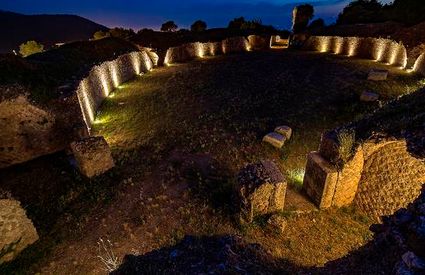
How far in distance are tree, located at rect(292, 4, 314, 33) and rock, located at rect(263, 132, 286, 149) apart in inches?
1249

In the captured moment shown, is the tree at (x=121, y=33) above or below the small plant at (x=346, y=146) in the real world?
above

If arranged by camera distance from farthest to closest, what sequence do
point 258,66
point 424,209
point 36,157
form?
point 258,66
point 36,157
point 424,209

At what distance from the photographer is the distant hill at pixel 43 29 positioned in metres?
85.8

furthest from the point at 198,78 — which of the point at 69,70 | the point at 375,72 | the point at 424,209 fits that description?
the point at 424,209

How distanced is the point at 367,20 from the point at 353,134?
106 feet

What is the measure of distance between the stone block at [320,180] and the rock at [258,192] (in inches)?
50.1

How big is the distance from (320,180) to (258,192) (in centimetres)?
215

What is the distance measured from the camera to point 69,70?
1812cm

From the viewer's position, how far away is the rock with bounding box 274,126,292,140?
525 inches

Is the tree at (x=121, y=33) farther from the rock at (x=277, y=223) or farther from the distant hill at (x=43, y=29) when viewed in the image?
the distant hill at (x=43, y=29)

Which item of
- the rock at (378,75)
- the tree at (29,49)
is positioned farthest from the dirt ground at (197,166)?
the tree at (29,49)

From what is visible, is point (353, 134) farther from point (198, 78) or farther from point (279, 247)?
point (198, 78)

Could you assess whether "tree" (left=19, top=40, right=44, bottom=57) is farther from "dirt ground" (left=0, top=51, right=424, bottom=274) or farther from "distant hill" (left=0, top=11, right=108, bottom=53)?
"distant hill" (left=0, top=11, right=108, bottom=53)

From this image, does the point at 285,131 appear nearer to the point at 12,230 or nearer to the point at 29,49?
the point at 12,230
